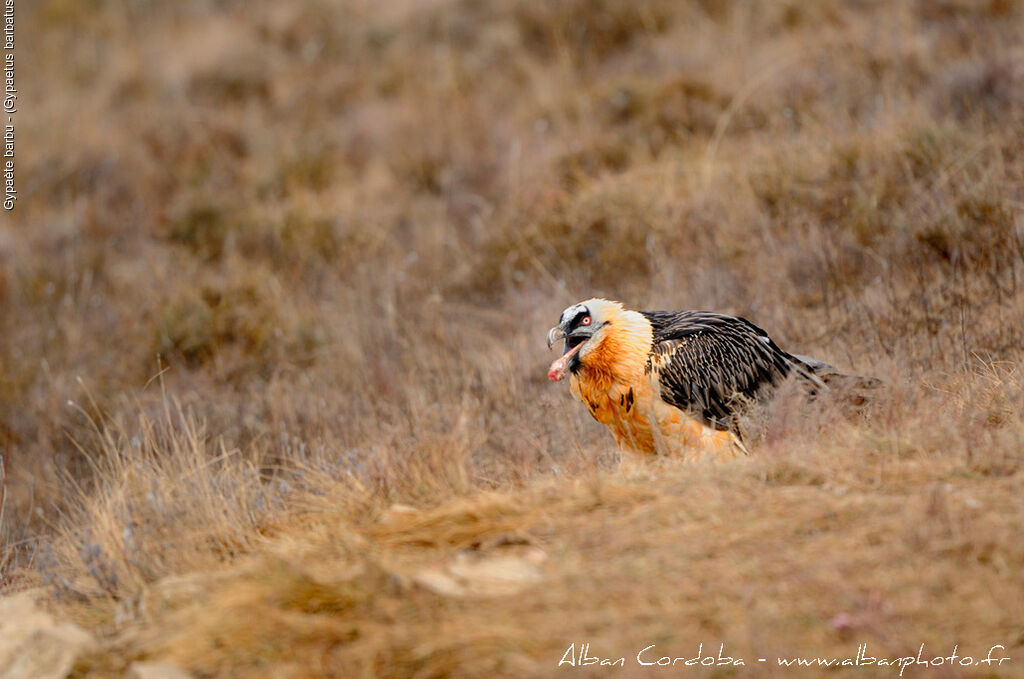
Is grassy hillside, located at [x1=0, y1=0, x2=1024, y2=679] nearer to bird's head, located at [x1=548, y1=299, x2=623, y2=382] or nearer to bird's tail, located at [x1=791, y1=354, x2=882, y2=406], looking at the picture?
bird's tail, located at [x1=791, y1=354, x2=882, y2=406]

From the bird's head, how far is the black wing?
0.25 meters

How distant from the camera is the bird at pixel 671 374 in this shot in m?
4.65

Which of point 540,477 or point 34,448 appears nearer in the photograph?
point 540,477

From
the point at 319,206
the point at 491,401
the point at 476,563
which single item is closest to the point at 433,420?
the point at 491,401

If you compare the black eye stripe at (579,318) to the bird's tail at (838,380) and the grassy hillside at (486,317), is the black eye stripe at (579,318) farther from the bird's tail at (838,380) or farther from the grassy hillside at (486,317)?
the bird's tail at (838,380)

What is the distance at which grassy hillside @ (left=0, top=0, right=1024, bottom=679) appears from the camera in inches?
120

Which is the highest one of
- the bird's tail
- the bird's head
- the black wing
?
the bird's head

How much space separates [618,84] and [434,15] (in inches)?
166

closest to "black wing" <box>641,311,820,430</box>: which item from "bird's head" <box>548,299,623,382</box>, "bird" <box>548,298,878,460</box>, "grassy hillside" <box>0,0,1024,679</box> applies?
"bird" <box>548,298,878,460</box>

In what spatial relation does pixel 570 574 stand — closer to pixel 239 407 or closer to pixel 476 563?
pixel 476 563

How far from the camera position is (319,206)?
10297 mm

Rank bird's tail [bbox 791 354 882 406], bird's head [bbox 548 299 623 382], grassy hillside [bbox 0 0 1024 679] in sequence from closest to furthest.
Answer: grassy hillside [bbox 0 0 1024 679]
bird's tail [bbox 791 354 882 406]
bird's head [bbox 548 299 623 382]

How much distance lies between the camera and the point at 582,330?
15.9ft

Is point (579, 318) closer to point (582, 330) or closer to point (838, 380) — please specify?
point (582, 330)
